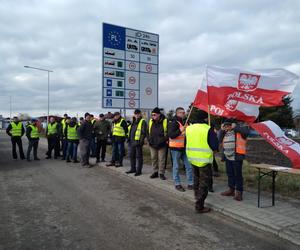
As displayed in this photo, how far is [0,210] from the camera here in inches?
253

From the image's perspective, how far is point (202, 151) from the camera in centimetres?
618

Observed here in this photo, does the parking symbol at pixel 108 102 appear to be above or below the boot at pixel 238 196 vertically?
above

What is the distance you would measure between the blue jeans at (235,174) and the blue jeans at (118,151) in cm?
501

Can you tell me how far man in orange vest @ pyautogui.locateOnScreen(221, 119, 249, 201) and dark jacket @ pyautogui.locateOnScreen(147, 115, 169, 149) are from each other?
2.23m

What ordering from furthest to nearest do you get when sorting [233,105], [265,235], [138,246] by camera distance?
[233,105] < [265,235] < [138,246]

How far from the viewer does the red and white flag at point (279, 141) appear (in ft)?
19.5

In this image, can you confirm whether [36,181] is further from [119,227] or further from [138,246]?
[138,246]

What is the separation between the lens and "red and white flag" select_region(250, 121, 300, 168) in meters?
5.95

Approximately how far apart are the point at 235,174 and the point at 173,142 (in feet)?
5.88

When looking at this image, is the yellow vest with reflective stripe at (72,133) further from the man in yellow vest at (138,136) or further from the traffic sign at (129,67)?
the man in yellow vest at (138,136)

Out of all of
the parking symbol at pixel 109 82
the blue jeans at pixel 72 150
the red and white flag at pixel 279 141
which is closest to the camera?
the red and white flag at pixel 279 141

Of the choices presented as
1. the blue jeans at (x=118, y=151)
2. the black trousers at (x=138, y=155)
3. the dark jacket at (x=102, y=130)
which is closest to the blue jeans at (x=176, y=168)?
the black trousers at (x=138, y=155)

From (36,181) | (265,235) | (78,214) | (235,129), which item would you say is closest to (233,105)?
(235,129)

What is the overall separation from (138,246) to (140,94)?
1162cm
